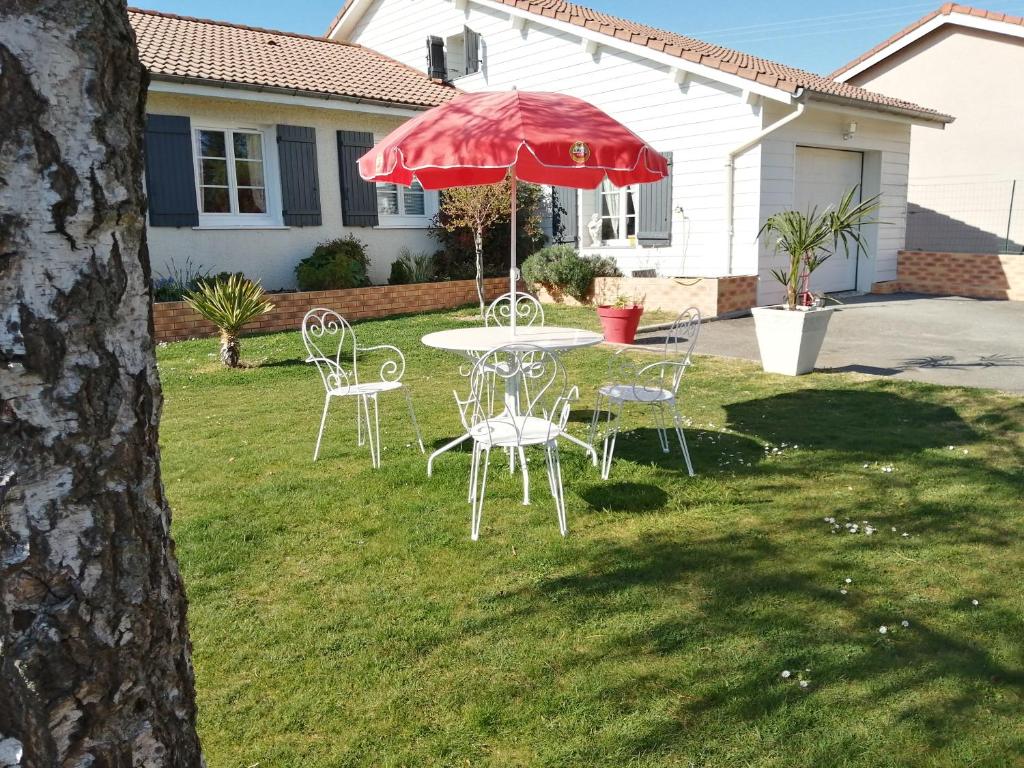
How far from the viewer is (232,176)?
1235 cm

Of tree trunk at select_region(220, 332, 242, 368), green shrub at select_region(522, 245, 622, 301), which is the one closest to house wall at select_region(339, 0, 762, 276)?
green shrub at select_region(522, 245, 622, 301)

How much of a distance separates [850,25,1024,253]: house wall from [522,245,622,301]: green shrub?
360 inches

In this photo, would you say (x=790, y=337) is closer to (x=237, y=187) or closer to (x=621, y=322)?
(x=621, y=322)

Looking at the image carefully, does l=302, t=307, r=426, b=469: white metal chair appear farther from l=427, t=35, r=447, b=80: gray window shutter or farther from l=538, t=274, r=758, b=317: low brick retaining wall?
l=427, t=35, r=447, b=80: gray window shutter

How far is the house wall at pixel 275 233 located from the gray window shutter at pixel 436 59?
8.78ft

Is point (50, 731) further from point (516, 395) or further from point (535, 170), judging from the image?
point (535, 170)

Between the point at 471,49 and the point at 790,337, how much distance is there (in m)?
11.2

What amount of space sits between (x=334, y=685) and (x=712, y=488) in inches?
101

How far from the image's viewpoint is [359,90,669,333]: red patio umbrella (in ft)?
14.4

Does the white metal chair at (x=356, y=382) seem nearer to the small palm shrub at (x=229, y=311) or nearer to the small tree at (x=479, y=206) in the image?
the small palm shrub at (x=229, y=311)

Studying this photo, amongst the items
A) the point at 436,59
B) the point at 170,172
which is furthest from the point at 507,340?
the point at 436,59

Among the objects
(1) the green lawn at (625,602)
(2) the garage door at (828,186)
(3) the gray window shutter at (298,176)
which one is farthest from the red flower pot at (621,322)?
A: (3) the gray window shutter at (298,176)

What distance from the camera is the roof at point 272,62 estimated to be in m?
11.9

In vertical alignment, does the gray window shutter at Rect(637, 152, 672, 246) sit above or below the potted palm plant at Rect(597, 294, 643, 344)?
above
